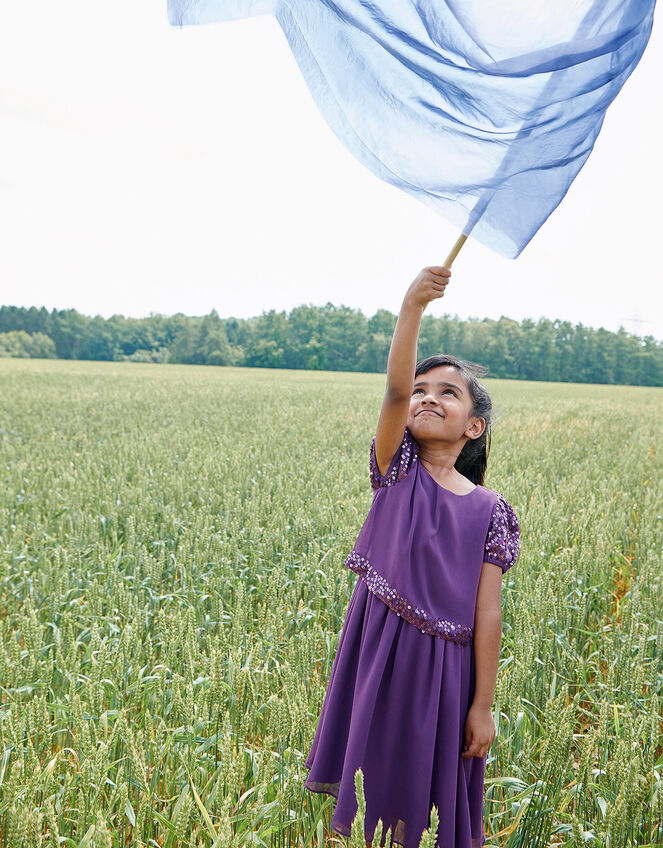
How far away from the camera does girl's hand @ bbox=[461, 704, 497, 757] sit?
1600 mm

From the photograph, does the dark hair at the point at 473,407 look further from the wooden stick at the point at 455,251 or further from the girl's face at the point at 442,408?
the wooden stick at the point at 455,251

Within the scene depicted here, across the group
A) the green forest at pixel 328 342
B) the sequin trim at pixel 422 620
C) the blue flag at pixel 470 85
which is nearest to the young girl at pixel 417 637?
the sequin trim at pixel 422 620

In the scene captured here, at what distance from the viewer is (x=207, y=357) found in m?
75.4

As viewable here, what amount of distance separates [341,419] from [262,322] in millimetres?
70006

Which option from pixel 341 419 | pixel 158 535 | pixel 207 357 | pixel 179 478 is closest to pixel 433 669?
pixel 158 535

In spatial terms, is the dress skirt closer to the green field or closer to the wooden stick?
the green field

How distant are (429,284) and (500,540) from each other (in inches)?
26.9

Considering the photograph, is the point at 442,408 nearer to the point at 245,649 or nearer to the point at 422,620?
the point at 422,620

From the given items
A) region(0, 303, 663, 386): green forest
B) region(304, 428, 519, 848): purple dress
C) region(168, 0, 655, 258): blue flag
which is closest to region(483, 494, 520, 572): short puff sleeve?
region(304, 428, 519, 848): purple dress

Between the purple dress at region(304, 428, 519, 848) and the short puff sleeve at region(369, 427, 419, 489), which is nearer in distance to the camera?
the purple dress at region(304, 428, 519, 848)

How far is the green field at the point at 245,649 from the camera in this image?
180cm

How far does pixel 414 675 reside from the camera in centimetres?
161

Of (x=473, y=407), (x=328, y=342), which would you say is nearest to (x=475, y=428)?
(x=473, y=407)

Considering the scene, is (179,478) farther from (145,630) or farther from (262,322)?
(262,322)
